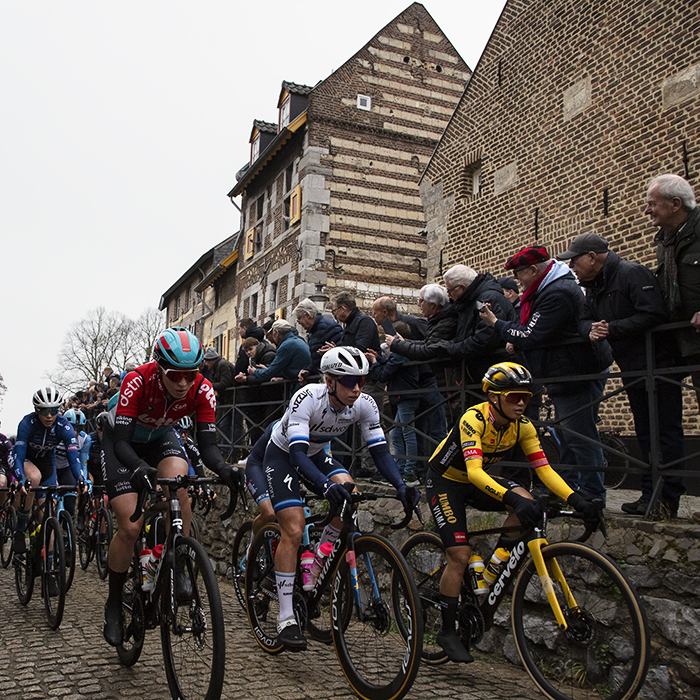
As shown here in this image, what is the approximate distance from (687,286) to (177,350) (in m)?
3.37

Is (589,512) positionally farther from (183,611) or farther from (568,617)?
(183,611)

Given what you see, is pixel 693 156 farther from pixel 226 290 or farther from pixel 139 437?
pixel 226 290

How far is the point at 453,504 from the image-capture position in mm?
4477

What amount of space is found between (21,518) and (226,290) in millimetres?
23348

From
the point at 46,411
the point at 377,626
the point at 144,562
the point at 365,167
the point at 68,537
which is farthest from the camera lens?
the point at 365,167

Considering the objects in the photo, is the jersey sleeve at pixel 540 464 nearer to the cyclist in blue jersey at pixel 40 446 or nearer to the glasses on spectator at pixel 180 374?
the glasses on spectator at pixel 180 374

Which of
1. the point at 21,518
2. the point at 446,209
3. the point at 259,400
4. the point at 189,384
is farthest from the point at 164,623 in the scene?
the point at 446,209

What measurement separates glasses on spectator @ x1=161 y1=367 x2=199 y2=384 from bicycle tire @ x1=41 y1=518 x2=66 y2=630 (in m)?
2.51

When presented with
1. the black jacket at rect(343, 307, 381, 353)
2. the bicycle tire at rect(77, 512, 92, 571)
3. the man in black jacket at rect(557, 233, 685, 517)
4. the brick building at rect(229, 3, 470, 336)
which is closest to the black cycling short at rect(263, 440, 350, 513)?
the man in black jacket at rect(557, 233, 685, 517)

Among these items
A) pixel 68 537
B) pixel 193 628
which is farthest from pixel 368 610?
pixel 68 537

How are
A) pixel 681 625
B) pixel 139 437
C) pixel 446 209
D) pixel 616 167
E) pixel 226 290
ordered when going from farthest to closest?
pixel 226 290, pixel 446 209, pixel 616 167, pixel 139 437, pixel 681 625

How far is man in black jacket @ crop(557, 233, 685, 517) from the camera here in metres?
4.39

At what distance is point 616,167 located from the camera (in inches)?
429

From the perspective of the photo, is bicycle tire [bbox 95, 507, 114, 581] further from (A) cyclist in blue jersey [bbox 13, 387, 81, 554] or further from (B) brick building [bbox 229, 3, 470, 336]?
(B) brick building [bbox 229, 3, 470, 336]
